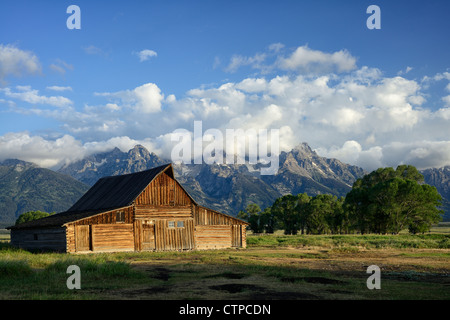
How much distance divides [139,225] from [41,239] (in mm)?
9617

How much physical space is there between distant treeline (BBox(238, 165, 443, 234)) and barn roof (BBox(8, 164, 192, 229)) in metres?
43.6

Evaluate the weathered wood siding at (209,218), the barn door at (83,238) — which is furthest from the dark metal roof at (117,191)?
the weathered wood siding at (209,218)

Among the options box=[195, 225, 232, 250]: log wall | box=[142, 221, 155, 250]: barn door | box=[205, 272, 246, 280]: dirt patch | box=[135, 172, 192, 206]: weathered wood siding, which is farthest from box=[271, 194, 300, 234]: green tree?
box=[205, 272, 246, 280]: dirt patch

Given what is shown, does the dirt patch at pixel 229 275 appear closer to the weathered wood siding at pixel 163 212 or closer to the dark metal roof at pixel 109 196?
the dark metal roof at pixel 109 196

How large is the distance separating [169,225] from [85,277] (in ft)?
80.3

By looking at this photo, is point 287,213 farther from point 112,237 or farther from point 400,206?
point 112,237

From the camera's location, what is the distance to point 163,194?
44.0 meters

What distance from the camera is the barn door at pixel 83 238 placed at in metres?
38.4

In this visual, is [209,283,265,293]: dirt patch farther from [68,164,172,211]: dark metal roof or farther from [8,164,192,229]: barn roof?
[68,164,172,211]: dark metal roof

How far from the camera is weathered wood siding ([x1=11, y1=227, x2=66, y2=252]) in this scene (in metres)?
39.1
